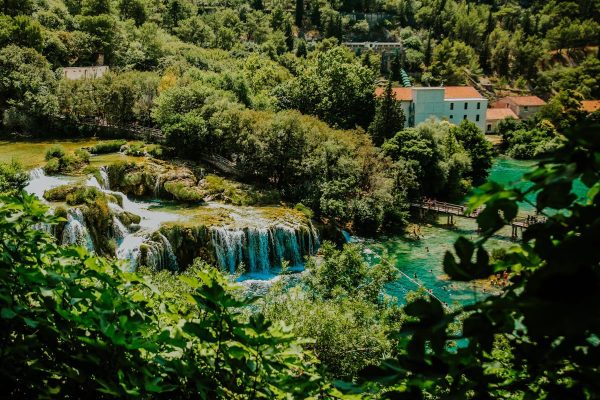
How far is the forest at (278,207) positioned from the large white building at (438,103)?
13.4 ft

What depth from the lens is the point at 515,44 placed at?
289 feet

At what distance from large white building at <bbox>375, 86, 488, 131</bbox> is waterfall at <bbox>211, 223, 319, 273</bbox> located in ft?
89.6

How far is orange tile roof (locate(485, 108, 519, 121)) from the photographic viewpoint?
63.0 meters

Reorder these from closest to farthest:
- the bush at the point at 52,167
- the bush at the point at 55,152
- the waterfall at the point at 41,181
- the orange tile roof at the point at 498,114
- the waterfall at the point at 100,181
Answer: the waterfall at the point at 41,181 → the waterfall at the point at 100,181 → the bush at the point at 52,167 → the bush at the point at 55,152 → the orange tile roof at the point at 498,114

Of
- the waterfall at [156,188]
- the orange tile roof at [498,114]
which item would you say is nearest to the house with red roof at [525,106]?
the orange tile roof at [498,114]

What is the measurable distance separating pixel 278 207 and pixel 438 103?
→ 30.5 meters

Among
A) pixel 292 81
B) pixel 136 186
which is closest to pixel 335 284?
pixel 136 186

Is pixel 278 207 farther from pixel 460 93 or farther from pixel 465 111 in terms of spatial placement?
pixel 460 93

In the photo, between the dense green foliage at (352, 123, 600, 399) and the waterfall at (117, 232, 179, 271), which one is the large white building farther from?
the dense green foliage at (352, 123, 600, 399)

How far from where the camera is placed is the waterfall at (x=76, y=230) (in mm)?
21750

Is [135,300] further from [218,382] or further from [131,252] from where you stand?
[131,252]

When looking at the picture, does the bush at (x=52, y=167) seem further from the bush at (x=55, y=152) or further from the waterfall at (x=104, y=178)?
the waterfall at (x=104, y=178)

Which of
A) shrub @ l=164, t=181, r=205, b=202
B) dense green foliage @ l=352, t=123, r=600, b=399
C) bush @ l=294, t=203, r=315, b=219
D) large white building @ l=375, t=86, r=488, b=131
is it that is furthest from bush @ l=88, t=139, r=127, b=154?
dense green foliage @ l=352, t=123, r=600, b=399

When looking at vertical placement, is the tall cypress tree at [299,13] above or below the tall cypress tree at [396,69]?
above
